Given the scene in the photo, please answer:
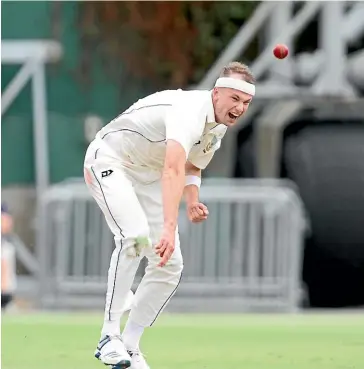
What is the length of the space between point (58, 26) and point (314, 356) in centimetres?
1084

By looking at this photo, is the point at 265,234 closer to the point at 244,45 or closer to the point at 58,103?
the point at 244,45

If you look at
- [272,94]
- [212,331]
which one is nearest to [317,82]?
[272,94]

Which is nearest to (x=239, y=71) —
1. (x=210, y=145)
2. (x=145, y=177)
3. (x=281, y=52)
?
(x=210, y=145)

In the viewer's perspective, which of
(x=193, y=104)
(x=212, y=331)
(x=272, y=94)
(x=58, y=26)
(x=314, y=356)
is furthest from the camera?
(x=58, y=26)

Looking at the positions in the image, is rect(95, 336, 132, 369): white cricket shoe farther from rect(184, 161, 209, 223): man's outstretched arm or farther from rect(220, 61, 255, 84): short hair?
rect(220, 61, 255, 84): short hair

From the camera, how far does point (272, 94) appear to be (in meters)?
17.8

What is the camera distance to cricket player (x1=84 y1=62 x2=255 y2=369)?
7293 millimetres

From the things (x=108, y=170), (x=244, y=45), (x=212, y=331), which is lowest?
(x=212, y=331)

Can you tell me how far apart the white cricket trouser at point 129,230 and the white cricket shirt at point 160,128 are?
3.7 inches

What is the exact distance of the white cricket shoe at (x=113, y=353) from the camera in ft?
24.0

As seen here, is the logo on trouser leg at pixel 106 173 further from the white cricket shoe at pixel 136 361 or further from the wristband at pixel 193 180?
the white cricket shoe at pixel 136 361

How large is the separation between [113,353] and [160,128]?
118cm

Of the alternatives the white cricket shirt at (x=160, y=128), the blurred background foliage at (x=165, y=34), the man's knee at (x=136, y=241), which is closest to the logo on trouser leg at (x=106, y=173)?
the white cricket shirt at (x=160, y=128)

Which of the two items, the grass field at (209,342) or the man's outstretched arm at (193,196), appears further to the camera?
the grass field at (209,342)
